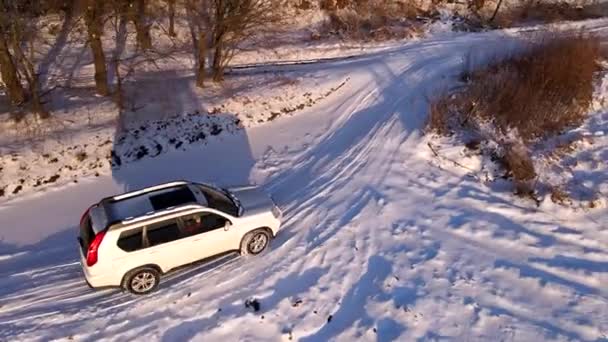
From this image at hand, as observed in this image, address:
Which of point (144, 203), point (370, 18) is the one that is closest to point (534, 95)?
point (144, 203)

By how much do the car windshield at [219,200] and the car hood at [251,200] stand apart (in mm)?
259

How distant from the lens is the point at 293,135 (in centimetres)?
1703

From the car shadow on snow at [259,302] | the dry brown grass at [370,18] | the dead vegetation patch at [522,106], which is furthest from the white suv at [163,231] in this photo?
the dry brown grass at [370,18]

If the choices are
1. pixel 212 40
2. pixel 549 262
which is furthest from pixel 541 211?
pixel 212 40

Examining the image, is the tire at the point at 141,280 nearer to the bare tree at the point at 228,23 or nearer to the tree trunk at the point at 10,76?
the tree trunk at the point at 10,76

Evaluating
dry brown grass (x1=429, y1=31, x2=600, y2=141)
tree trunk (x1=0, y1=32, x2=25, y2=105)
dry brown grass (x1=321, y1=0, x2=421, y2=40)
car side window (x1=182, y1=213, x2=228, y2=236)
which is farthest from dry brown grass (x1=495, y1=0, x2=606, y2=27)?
tree trunk (x1=0, y1=32, x2=25, y2=105)

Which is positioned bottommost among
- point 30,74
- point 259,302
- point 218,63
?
point 259,302

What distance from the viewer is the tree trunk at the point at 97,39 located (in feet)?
52.6

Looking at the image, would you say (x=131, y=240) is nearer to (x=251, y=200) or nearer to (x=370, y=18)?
(x=251, y=200)

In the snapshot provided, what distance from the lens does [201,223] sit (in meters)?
11.0

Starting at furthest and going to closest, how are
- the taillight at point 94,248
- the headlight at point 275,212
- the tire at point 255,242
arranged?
the headlight at point 275,212, the tire at point 255,242, the taillight at point 94,248

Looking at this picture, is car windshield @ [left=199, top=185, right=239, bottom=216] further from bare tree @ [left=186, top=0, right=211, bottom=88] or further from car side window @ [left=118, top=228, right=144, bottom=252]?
bare tree @ [left=186, top=0, right=211, bottom=88]

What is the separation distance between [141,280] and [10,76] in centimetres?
930

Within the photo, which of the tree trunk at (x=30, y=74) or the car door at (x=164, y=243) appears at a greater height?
the tree trunk at (x=30, y=74)
